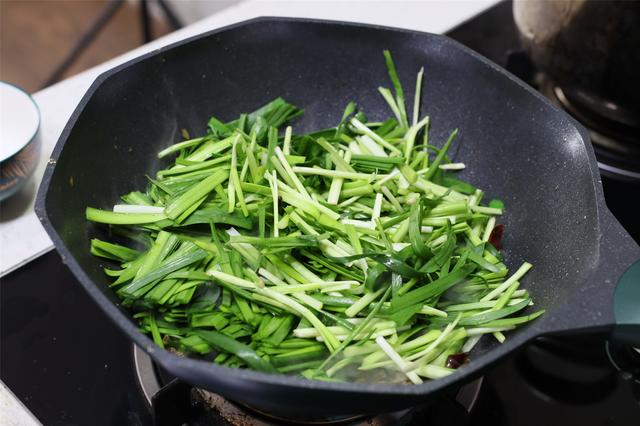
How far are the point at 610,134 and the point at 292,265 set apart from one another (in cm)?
74

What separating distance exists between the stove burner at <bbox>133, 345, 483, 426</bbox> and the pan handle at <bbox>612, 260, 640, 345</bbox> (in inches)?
10.4

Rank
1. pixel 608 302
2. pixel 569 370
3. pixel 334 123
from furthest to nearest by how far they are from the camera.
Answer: pixel 334 123 < pixel 569 370 < pixel 608 302

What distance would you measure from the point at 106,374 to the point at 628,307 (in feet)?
2.37

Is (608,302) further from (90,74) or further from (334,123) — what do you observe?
(90,74)

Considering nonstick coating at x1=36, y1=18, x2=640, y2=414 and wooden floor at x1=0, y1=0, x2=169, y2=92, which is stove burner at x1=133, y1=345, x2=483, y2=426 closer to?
nonstick coating at x1=36, y1=18, x2=640, y2=414

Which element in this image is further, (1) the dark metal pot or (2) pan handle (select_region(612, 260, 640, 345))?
(1) the dark metal pot

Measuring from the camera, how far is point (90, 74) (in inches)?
55.9

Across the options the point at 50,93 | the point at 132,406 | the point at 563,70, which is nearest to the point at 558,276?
the point at 563,70

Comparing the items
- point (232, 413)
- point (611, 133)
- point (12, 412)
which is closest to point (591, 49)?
point (611, 133)

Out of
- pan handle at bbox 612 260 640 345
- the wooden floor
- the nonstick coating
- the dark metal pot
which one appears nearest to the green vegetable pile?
the nonstick coating

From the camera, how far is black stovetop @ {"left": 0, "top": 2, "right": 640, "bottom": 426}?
3.06ft

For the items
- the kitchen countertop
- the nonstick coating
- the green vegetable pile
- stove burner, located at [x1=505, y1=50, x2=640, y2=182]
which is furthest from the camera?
stove burner, located at [x1=505, y1=50, x2=640, y2=182]

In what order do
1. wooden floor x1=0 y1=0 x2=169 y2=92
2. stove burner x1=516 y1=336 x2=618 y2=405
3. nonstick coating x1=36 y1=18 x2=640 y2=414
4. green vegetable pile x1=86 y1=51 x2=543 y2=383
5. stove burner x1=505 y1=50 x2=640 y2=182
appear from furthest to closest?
wooden floor x1=0 y1=0 x2=169 y2=92
stove burner x1=505 y1=50 x2=640 y2=182
stove burner x1=516 y1=336 x2=618 y2=405
green vegetable pile x1=86 y1=51 x2=543 y2=383
nonstick coating x1=36 y1=18 x2=640 y2=414

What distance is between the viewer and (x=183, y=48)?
3.51ft
